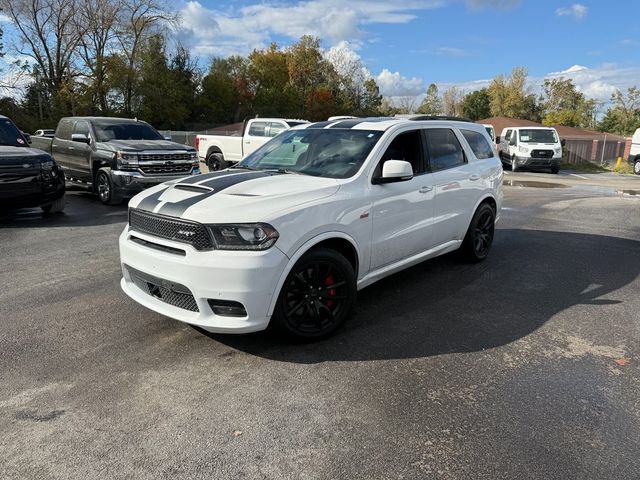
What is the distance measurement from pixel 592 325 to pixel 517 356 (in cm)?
117

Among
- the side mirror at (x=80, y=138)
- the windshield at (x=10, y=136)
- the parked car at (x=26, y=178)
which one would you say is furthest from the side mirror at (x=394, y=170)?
Answer: the side mirror at (x=80, y=138)

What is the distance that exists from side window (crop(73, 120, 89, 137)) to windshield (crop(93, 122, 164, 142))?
214 millimetres

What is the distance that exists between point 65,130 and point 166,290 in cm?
1008

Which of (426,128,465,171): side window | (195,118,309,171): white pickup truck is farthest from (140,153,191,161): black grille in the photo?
(426,128,465,171): side window

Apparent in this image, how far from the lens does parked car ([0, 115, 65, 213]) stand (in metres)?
8.13

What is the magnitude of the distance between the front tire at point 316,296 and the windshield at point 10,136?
7743 mm

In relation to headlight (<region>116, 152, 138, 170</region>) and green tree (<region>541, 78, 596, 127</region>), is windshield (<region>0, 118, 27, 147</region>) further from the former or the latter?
green tree (<region>541, 78, 596, 127</region>)

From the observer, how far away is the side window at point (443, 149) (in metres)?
5.45

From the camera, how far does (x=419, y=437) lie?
115 inches

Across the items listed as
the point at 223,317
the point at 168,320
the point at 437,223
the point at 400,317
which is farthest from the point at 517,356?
the point at 168,320

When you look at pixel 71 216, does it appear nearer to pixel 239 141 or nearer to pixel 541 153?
pixel 239 141

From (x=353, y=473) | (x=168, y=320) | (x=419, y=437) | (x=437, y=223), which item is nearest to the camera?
(x=353, y=473)

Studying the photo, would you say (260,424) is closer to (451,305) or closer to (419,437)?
(419,437)

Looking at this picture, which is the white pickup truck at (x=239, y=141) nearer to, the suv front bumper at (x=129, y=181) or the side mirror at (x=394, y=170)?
the suv front bumper at (x=129, y=181)
